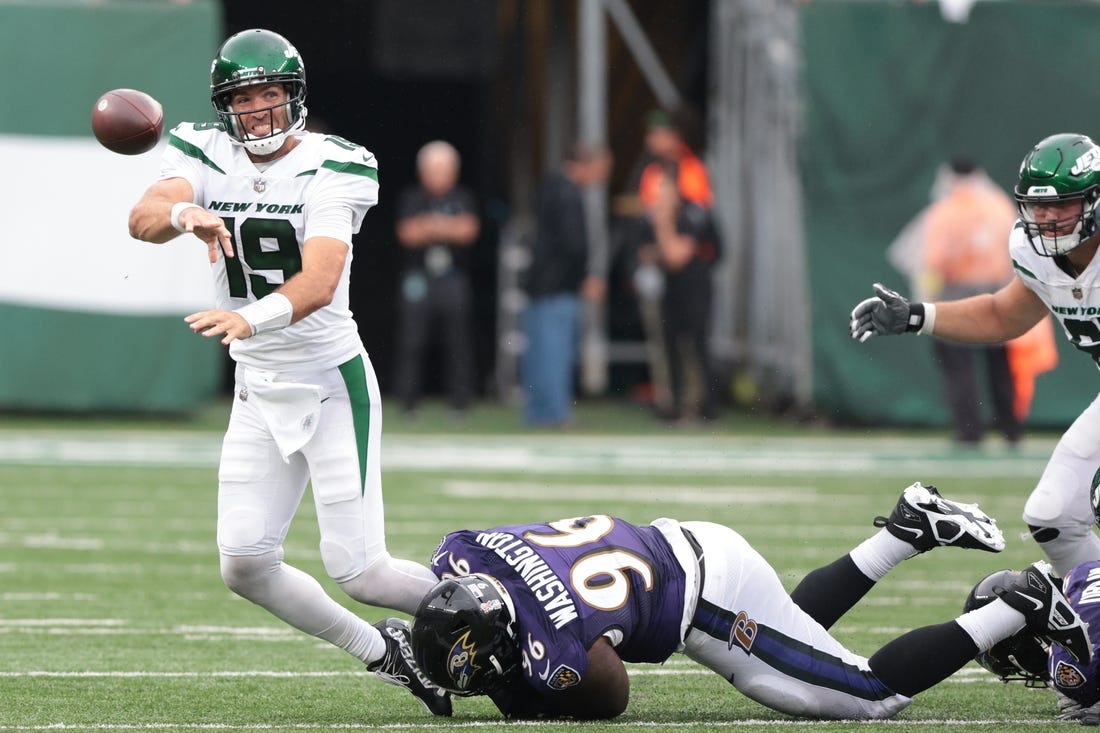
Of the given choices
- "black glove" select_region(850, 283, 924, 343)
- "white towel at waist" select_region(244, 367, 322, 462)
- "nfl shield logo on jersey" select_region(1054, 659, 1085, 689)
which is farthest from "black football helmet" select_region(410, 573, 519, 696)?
"black glove" select_region(850, 283, 924, 343)

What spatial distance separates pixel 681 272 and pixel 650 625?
823cm

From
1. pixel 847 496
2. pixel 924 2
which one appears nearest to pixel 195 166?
pixel 847 496

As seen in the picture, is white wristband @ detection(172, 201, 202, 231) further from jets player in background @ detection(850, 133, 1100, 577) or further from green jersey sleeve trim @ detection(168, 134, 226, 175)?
jets player in background @ detection(850, 133, 1100, 577)

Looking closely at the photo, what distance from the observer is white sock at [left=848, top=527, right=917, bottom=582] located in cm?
453

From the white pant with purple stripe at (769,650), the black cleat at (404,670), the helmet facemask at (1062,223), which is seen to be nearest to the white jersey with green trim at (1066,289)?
the helmet facemask at (1062,223)

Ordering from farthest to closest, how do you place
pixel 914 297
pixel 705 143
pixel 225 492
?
pixel 705 143 → pixel 914 297 → pixel 225 492

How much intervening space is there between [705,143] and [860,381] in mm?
3525

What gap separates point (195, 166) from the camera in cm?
466

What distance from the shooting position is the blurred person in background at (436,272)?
12375 mm

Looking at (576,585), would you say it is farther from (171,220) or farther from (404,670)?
(171,220)

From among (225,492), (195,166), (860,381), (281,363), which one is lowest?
(860,381)

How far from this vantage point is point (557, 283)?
12.2m

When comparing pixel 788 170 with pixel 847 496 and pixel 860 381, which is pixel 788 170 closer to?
pixel 860 381

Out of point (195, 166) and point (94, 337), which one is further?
point (94, 337)
